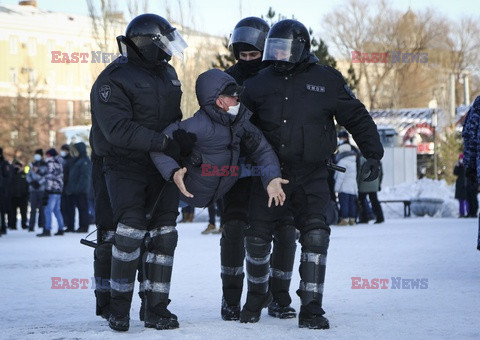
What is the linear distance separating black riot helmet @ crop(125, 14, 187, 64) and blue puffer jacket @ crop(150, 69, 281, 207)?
0.90 feet

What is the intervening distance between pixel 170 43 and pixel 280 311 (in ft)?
5.88

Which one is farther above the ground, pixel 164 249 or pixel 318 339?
pixel 164 249

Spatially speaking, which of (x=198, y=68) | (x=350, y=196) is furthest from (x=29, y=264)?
(x=198, y=68)

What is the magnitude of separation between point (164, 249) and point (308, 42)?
1537 millimetres

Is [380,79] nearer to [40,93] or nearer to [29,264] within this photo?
[40,93]

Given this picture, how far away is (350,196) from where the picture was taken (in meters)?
19.5

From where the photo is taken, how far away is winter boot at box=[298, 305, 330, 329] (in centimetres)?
612

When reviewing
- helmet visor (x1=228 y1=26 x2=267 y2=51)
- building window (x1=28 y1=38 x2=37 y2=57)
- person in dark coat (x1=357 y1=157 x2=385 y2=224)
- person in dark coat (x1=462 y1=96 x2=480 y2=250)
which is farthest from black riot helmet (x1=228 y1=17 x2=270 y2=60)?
building window (x1=28 y1=38 x2=37 y2=57)

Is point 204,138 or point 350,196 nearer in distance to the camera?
point 204,138

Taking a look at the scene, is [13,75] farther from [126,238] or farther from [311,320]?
[311,320]

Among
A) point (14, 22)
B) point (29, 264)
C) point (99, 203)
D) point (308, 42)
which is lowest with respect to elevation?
point (29, 264)

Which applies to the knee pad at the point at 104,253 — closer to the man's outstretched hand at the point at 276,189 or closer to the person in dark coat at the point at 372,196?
the man's outstretched hand at the point at 276,189

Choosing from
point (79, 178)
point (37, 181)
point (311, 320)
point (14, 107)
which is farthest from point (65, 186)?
point (14, 107)

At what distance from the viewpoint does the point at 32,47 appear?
74188 millimetres
